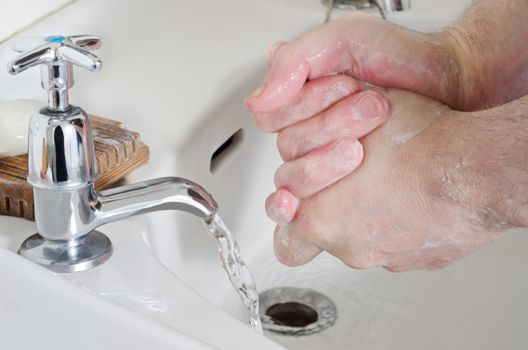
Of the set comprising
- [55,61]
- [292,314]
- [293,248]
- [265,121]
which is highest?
[55,61]

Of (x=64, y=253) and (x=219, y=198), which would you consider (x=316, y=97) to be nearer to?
(x=219, y=198)

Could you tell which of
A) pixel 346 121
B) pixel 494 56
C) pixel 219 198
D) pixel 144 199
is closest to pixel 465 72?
pixel 494 56

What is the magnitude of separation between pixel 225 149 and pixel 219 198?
49 millimetres

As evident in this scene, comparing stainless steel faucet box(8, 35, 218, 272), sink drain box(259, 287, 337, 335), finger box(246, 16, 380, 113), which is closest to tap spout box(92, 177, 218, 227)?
stainless steel faucet box(8, 35, 218, 272)

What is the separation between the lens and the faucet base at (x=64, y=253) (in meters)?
0.62

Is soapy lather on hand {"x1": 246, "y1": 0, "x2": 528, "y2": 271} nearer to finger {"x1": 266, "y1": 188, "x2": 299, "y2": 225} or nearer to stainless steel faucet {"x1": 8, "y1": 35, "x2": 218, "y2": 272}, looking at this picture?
finger {"x1": 266, "y1": 188, "x2": 299, "y2": 225}

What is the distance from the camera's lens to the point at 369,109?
0.77 m

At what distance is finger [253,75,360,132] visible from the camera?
79cm

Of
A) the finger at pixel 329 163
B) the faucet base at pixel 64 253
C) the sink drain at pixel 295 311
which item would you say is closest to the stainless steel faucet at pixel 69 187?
the faucet base at pixel 64 253

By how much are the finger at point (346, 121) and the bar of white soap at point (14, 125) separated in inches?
8.6

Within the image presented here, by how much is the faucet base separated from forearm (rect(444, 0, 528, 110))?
366 millimetres

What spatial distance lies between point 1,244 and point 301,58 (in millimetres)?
288

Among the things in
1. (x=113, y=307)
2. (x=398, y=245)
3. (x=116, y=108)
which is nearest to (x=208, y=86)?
(x=116, y=108)

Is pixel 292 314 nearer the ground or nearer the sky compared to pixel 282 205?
nearer the ground
